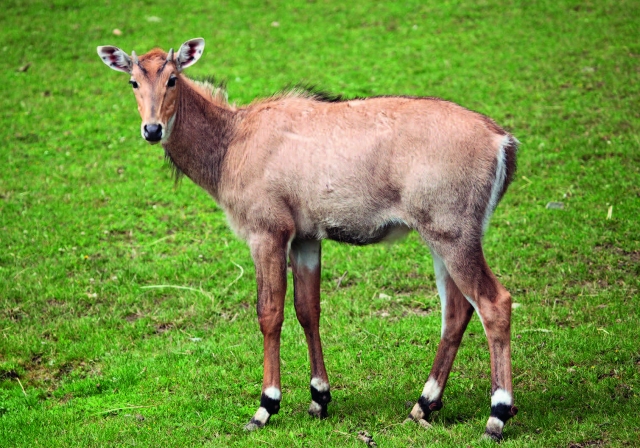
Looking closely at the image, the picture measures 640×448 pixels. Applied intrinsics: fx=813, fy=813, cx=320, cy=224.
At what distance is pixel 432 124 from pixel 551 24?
1299cm

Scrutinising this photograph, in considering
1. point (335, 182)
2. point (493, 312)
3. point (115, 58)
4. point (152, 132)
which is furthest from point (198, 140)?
point (493, 312)

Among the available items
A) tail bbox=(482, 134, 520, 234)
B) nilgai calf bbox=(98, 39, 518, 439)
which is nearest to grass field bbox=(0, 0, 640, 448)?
nilgai calf bbox=(98, 39, 518, 439)

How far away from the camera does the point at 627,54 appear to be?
17.5m

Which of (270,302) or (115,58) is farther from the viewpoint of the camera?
(115,58)

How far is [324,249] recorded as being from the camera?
12570 millimetres

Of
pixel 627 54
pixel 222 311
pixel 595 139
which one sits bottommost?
pixel 222 311

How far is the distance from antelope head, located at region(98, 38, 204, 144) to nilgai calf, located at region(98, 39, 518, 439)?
14mm

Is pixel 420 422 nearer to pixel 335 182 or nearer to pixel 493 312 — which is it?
pixel 493 312

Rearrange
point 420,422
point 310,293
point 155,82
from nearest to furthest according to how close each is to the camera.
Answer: point 420,422 < point 155,82 < point 310,293

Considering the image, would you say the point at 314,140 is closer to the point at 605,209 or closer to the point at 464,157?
the point at 464,157

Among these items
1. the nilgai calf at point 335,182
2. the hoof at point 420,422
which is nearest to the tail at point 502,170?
the nilgai calf at point 335,182

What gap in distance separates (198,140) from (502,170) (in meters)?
3.17

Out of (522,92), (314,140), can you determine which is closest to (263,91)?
(522,92)

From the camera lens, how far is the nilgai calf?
7.36m
